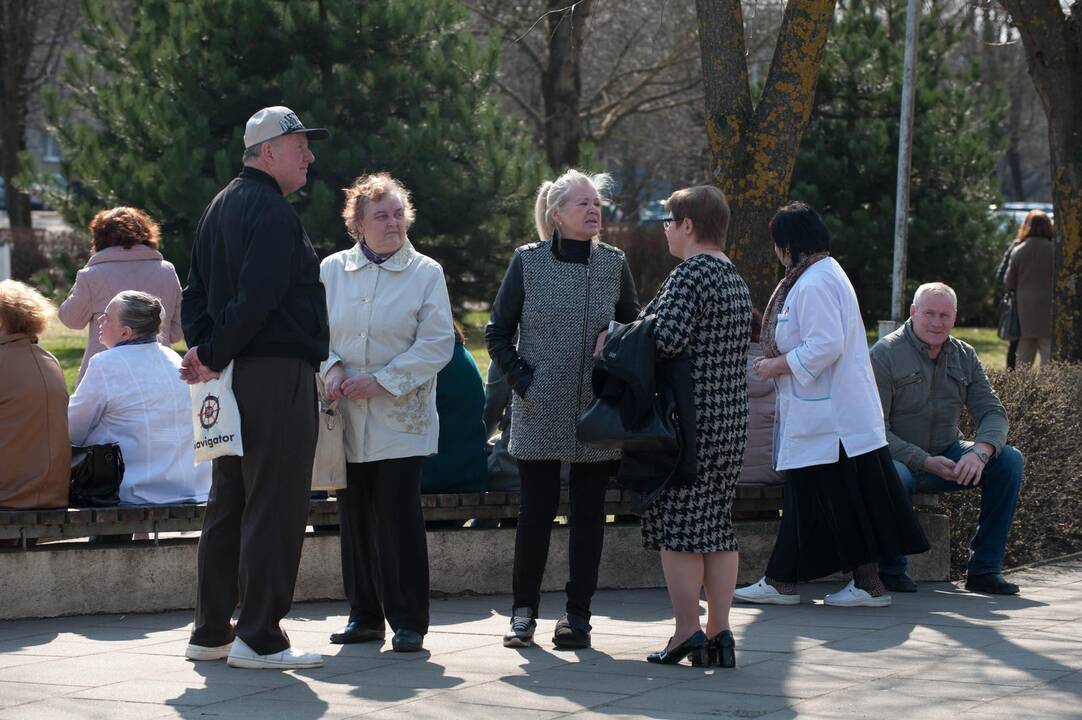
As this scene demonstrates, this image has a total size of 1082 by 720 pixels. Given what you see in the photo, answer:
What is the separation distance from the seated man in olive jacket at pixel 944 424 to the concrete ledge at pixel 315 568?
0.31 m

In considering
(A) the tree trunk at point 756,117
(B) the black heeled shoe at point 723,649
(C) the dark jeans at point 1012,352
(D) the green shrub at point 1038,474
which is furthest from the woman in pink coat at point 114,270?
(C) the dark jeans at point 1012,352

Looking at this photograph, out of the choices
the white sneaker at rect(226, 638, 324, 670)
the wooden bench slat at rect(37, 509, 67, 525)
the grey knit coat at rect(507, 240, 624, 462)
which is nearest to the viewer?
the white sneaker at rect(226, 638, 324, 670)

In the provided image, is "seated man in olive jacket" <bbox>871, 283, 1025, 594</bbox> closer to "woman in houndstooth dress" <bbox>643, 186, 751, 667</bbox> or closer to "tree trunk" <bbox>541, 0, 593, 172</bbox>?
"woman in houndstooth dress" <bbox>643, 186, 751, 667</bbox>

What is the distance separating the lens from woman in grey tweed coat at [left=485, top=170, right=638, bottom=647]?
6098 millimetres

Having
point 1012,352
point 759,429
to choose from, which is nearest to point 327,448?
point 759,429

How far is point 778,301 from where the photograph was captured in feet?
22.7

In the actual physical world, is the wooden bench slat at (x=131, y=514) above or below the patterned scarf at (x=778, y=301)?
below

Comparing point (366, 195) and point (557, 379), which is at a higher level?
point (366, 195)

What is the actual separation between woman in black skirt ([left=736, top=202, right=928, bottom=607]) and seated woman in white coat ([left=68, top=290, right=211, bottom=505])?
8.41 feet

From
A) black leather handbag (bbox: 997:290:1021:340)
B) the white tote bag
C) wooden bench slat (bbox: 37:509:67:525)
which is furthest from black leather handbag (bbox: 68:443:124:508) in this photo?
black leather handbag (bbox: 997:290:1021:340)

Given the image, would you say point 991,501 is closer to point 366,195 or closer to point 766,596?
point 766,596

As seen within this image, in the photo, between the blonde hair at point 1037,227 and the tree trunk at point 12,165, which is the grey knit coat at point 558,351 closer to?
the blonde hair at point 1037,227

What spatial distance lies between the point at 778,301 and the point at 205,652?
9.32ft

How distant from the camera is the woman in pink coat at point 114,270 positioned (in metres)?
8.47
